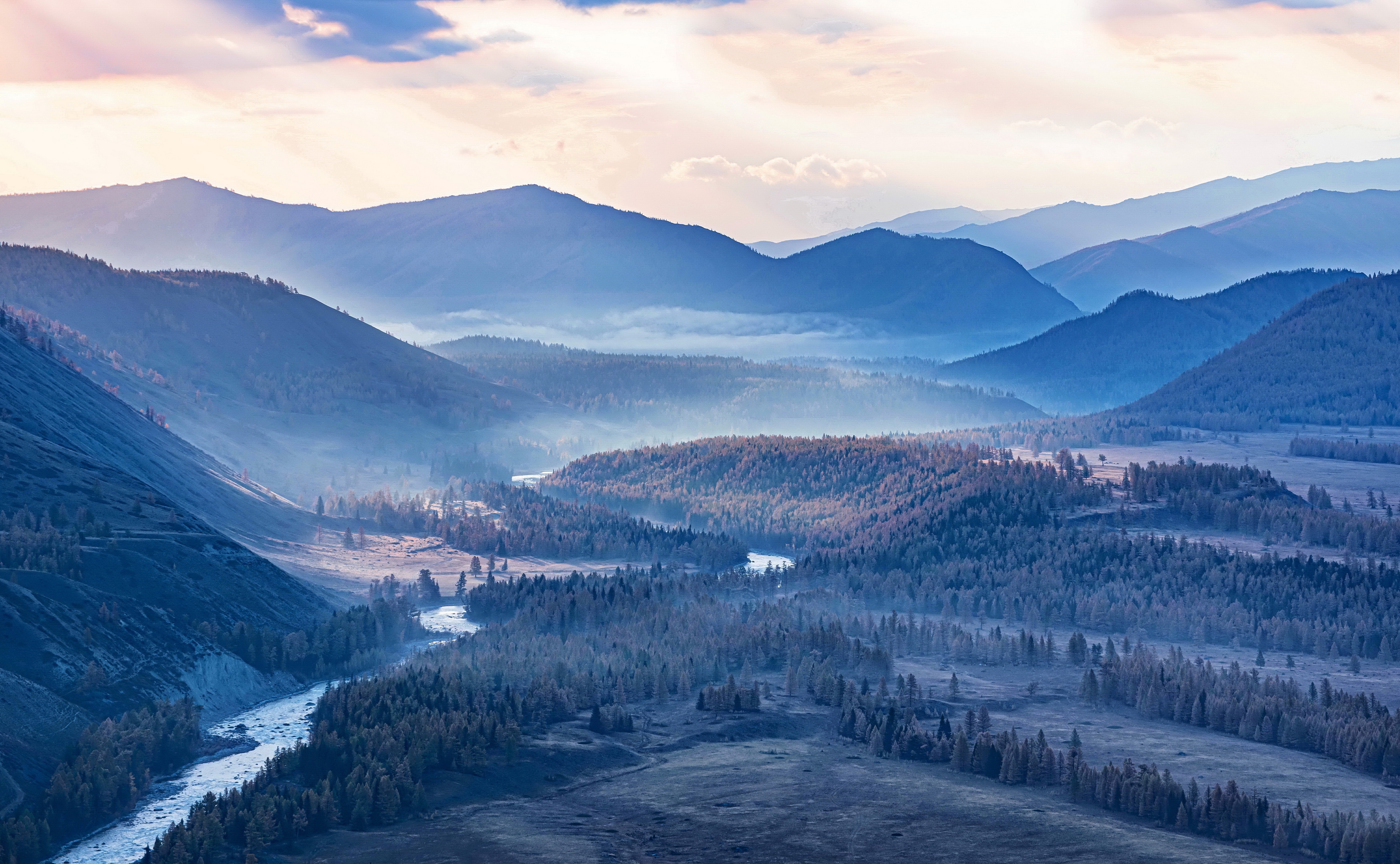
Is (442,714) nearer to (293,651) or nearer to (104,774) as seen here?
(104,774)

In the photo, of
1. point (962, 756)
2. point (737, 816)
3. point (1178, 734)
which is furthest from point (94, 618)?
point (1178, 734)

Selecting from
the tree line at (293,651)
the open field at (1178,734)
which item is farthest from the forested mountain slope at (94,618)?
the open field at (1178,734)

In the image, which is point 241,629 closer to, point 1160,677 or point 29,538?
point 29,538

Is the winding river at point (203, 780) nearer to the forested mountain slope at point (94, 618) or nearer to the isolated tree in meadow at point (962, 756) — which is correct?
the forested mountain slope at point (94, 618)

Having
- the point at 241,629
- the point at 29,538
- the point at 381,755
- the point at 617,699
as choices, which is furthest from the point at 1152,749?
the point at 29,538

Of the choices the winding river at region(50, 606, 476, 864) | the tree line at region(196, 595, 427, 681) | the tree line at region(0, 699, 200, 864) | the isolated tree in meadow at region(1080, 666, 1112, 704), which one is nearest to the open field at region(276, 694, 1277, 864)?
the winding river at region(50, 606, 476, 864)

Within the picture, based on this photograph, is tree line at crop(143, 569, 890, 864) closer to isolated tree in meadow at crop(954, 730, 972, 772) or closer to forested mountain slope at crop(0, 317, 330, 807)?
forested mountain slope at crop(0, 317, 330, 807)
